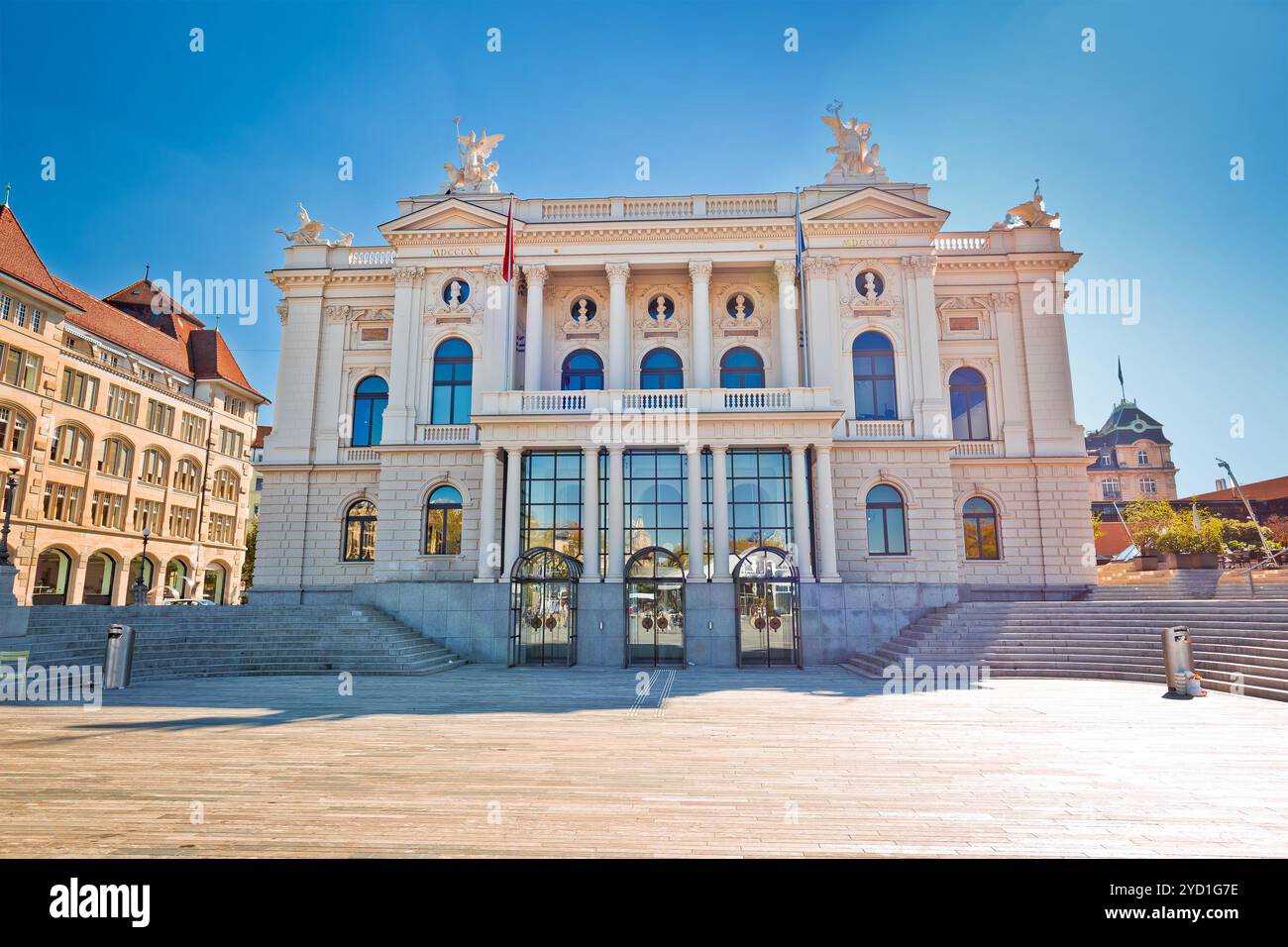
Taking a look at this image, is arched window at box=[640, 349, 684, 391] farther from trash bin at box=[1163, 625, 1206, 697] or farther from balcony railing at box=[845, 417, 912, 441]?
trash bin at box=[1163, 625, 1206, 697]

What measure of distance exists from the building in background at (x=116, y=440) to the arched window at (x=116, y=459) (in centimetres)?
9

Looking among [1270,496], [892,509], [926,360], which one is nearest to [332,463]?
[892,509]

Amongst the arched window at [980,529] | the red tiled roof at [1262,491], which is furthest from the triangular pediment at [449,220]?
the red tiled roof at [1262,491]

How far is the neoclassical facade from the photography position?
24672 mm

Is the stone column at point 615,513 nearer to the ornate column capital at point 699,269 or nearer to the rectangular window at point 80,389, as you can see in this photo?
the ornate column capital at point 699,269

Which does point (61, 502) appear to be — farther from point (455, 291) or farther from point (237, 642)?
point (237, 642)

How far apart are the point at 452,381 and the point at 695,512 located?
1306 cm

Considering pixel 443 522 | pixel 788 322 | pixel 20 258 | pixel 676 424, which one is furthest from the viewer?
pixel 20 258

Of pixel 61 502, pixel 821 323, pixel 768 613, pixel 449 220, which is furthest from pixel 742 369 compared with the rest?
pixel 61 502

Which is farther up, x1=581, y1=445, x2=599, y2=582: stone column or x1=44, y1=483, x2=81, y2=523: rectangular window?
x1=44, y1=483, x2=81, y2=523: rectangular window

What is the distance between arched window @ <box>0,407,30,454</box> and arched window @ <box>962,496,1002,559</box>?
177 feet

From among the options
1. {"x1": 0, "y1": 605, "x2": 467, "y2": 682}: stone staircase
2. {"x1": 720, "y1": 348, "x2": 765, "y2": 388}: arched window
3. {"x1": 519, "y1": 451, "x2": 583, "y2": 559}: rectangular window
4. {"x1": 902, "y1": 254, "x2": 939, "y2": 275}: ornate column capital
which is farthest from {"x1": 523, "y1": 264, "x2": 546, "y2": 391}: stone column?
{"x1": 902, "y1": 254, "x2": 939, "y2": 275}: ornate column capital

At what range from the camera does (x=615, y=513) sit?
84.4ft
